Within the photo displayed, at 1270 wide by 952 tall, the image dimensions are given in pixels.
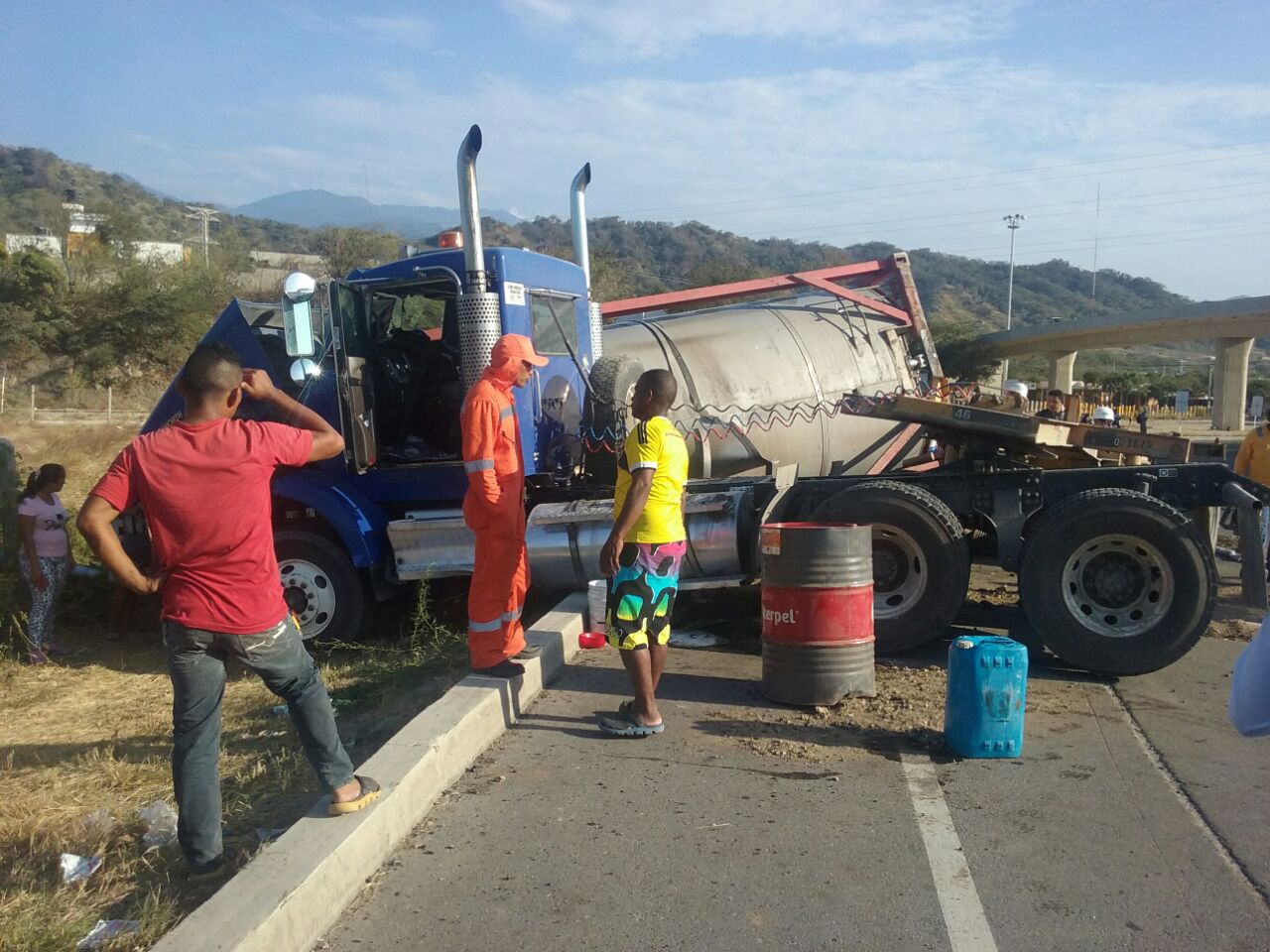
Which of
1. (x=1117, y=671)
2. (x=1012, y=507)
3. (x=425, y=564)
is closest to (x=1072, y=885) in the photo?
(x=1117, y=671)

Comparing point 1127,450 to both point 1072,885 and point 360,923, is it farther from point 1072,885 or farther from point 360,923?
point 360,923

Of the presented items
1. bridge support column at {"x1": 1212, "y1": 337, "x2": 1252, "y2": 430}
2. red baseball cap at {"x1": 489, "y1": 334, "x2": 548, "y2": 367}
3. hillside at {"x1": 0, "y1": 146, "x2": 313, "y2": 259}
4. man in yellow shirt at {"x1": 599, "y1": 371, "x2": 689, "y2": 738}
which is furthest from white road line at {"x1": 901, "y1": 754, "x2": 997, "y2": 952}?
hillside at {"x1": 0, "y1": 146, "x2": 313, "y2": 259}

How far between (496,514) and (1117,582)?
3.84 metres

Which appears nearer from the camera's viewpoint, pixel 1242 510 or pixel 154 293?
pixel 1242 510

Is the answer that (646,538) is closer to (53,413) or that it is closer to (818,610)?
(818,610)

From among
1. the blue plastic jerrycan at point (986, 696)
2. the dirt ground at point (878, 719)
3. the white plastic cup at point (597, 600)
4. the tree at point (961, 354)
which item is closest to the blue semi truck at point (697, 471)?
the dirt ground at point (878, 719)

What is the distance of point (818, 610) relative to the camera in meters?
5.68

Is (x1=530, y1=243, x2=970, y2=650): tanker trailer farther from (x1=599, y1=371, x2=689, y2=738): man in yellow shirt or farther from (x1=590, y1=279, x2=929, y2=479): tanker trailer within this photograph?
(x1=599, y1=371, x2=689, y2=738): man in yellow shirt

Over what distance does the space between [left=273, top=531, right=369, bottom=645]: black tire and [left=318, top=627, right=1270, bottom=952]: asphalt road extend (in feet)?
8.04

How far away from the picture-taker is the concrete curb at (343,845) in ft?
10.0

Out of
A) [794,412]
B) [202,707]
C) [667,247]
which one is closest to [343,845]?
[202,707]

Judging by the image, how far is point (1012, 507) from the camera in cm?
693

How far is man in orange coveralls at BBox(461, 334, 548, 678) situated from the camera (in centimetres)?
570

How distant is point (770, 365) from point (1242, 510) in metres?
3.74
